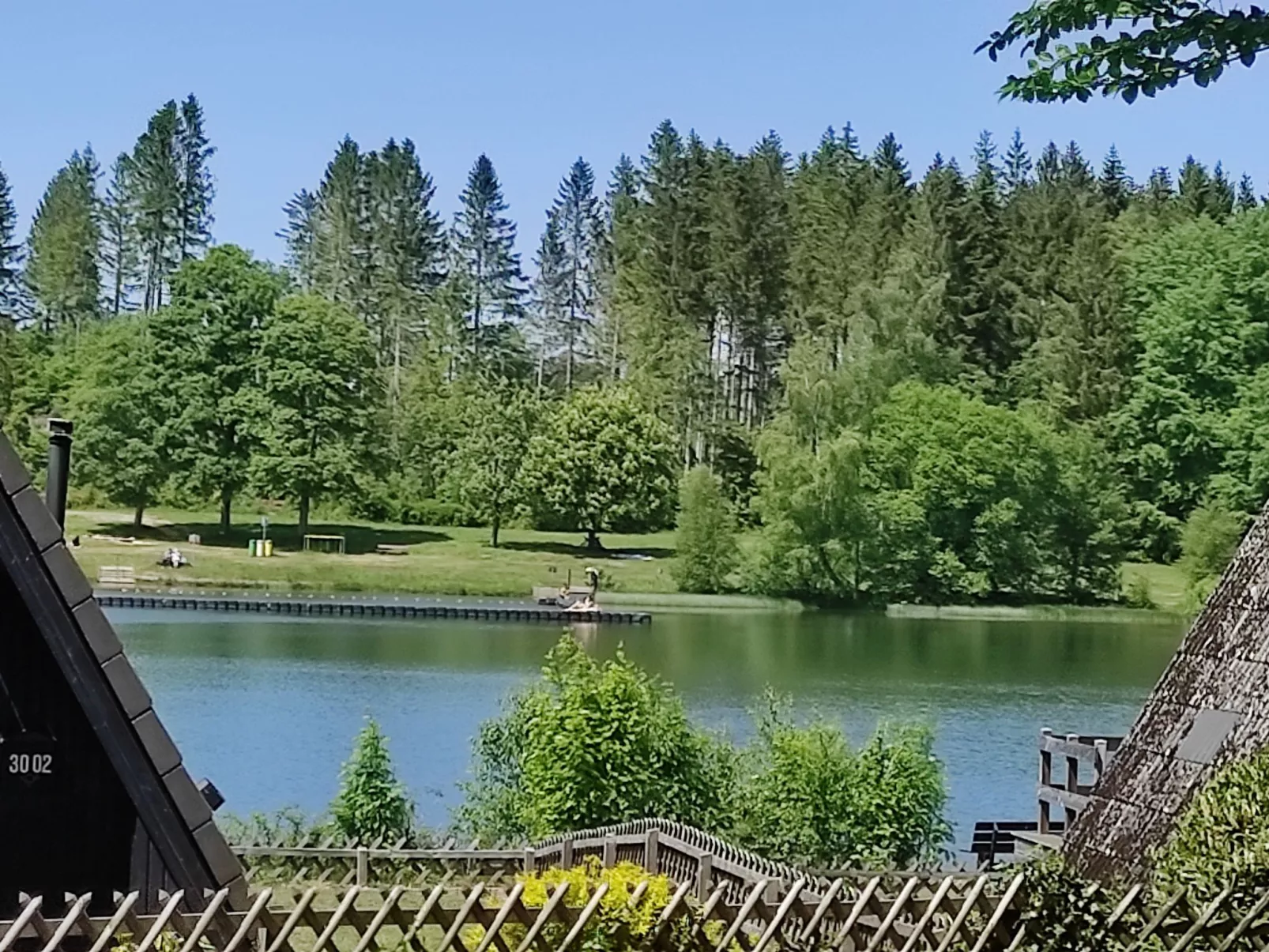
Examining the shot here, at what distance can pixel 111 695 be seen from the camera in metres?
6.79

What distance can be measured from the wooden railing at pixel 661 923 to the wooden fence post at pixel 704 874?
5739 millimetres

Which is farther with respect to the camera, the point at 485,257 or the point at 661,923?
the point at 485,257

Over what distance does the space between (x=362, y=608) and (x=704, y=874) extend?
126ft

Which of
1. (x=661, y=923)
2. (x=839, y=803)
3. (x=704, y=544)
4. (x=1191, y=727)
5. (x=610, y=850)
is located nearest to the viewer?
(x=661, y=923)

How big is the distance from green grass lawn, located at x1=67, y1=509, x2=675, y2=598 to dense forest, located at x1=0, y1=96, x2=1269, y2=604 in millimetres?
1256

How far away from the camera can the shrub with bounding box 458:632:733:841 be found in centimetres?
1794

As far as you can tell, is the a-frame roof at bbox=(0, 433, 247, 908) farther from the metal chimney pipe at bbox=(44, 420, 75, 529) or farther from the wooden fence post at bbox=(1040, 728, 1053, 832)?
the wooden fence post at bbox=(1040, 728, 1053, 832)

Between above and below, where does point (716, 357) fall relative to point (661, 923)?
above

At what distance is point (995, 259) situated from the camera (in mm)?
75375

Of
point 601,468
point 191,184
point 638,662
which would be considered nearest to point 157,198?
point 191,184

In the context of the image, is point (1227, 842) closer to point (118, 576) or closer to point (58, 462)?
point (58, 462)

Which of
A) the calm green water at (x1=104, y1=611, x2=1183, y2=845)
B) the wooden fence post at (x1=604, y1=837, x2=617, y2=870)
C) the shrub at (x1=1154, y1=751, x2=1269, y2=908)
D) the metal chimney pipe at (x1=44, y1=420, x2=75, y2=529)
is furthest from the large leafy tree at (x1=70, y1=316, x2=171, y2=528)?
the shrub at (x1=1154, y1=751, x2=1269, y2=908)

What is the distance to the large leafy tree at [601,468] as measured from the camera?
66.3m

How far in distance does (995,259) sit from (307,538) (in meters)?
30.0
